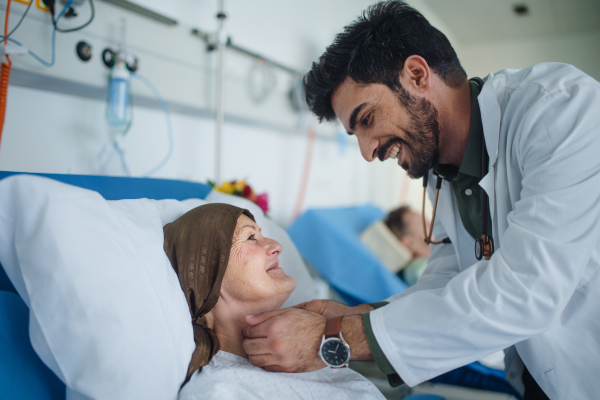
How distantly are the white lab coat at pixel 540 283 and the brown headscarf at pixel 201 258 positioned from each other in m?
0.44

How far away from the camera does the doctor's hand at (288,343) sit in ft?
3.13

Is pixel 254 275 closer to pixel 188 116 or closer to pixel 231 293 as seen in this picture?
pixel 231 293

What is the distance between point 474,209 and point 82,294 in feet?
3.89

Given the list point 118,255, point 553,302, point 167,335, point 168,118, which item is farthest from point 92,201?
point 168,118

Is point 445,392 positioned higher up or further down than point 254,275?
further down

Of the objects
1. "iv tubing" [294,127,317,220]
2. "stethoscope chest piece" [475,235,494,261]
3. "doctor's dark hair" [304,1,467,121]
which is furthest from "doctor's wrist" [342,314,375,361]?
"iv tubing" [294,127,317,220]

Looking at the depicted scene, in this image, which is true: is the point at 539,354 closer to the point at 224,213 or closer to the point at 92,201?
the point at 224,213

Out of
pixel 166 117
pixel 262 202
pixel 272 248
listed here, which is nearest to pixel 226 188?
pixel 262 202

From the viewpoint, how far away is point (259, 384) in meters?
0.98

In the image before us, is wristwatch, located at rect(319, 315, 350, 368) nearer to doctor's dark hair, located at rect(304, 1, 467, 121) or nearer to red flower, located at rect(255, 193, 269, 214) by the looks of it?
doctor's dark hair, located at rect(304, 1, 467, 121)

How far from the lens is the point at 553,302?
86cm

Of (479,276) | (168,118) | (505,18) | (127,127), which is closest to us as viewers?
(479,276)

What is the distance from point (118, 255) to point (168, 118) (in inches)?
49.1

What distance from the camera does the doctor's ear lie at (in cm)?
121
